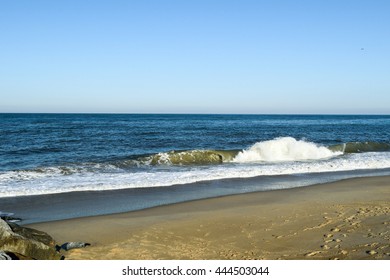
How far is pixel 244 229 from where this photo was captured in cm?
805

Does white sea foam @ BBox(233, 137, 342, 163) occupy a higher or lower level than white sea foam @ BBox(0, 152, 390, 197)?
higher

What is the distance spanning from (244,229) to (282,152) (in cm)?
1605

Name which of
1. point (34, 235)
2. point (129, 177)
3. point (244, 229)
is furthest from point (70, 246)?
point (129, 177)

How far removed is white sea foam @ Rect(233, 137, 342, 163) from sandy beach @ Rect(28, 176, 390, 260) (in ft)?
37.0

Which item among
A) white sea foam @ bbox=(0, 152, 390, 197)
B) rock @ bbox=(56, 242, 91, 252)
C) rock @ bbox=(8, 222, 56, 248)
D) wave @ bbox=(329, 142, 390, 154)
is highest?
wave @ bbox=(329, 142, 390, 154)

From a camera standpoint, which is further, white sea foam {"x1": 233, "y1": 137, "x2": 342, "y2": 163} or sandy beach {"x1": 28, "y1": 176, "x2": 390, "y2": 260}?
white sea foam {"x1": 233, "y1": 137, "x2": 342, "y2": 163}

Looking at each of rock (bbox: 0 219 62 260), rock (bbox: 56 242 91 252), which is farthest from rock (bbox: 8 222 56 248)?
rock (bbox: 0 219 62 260)

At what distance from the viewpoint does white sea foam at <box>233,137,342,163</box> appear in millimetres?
22781

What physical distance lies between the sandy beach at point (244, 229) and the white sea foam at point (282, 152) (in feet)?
37.0

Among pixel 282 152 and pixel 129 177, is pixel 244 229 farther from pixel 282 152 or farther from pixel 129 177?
pixel 282 152

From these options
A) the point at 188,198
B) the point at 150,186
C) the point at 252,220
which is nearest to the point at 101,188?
the point at 150,186

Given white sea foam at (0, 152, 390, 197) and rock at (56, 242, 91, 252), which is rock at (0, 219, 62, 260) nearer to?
rock at (56, 242, 91, 252)

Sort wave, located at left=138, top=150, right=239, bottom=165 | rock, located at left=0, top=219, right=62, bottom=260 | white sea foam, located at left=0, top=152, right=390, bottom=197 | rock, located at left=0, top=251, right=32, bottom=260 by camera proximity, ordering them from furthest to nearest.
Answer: wave, located at left=138, top=150, right=239, bottom=165 → white sea foam, located at left=0, top=152, right=390, bottom=197 → rock, located at left=0, top=219, right=62, bottom=260 → rock, located at left=0, top=251, right=32, bottom=260
